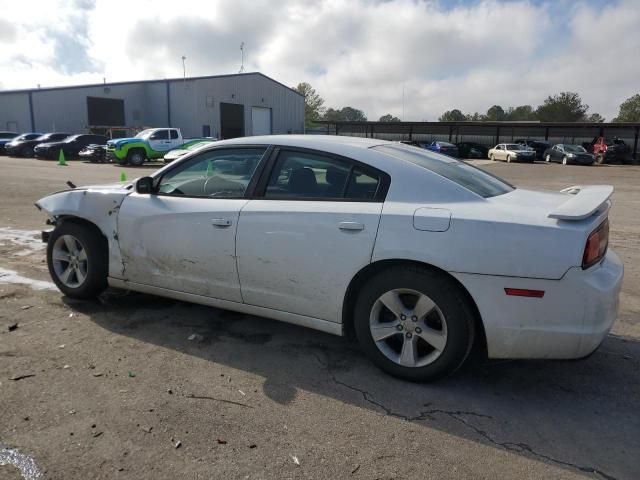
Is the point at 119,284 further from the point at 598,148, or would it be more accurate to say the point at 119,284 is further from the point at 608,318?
the point at 598,148

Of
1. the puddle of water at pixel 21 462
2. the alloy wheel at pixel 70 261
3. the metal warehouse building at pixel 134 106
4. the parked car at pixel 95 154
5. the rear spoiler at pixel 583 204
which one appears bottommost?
the parked car at pixel 95 154

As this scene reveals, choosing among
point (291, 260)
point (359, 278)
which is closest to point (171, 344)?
point (291, 260)

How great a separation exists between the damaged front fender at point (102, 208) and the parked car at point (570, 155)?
126 feet

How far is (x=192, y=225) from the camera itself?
3.84 meters

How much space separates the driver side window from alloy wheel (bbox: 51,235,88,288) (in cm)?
104

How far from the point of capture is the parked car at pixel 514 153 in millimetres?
38312

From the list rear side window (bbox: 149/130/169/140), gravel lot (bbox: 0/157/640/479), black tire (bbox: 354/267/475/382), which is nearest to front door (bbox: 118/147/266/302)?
gravel lot (bbox: 0/157/640/479)

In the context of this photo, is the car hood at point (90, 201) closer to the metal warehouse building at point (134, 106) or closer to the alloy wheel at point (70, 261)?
the alloy wheel at point (70, 261)

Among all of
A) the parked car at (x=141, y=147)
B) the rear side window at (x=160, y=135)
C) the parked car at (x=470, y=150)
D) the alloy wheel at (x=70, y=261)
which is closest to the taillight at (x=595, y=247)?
the alloy wheel at (x=70, y=261)

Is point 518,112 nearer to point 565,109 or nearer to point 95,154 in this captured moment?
point 565,109

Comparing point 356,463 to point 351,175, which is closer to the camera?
point 356,463

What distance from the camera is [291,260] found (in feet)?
11.3

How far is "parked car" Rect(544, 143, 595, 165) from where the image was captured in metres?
36.4

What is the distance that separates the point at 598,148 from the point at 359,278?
41.4m
